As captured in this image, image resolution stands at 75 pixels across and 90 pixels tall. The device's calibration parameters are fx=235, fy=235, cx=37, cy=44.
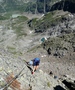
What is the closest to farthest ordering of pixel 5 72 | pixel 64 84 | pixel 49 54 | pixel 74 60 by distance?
pixel 5 72 → pixel 64 84 → pixel 74 60 → pixel 49 54

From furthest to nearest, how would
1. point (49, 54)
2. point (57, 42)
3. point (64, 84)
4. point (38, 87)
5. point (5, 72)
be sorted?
point (57, 42)
point (49, 54)
point (64, 84)
point (38, 87)
point (5, 72)

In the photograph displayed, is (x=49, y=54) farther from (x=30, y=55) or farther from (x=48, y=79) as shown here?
(x=48, y=79)

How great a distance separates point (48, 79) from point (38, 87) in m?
4.44

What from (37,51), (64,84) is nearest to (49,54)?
(37,51)

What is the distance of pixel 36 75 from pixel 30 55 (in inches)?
1483

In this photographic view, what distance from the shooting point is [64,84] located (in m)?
31.9

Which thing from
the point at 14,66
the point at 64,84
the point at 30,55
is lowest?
the point at 30,55

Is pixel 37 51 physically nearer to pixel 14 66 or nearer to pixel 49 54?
pixel 49 54

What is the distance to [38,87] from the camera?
26.0 m

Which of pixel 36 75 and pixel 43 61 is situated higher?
pixel 36 75

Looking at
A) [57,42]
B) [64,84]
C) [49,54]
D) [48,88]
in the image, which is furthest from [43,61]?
[48,88]

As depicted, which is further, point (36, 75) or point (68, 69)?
point (68, 69)

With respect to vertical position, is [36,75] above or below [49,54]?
above

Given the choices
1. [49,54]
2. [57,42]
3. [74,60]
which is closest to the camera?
[74,60]
